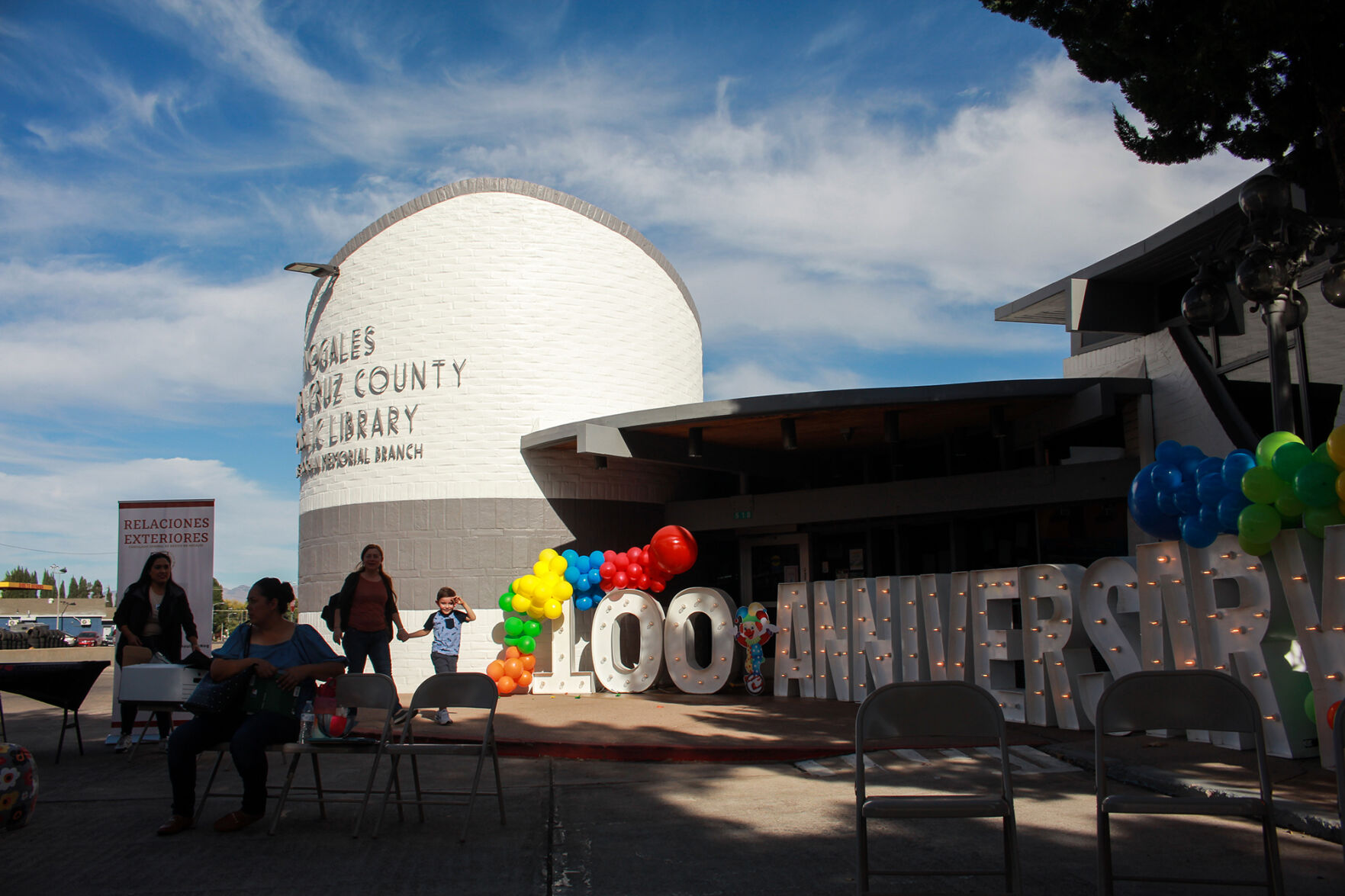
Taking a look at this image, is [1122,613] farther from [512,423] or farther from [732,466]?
[512,423]

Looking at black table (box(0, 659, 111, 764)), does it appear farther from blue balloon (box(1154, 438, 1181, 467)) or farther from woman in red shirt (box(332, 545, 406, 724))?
blue balloon (box(1154, 438, 1181, 467))

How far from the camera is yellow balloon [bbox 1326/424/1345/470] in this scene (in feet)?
18.7

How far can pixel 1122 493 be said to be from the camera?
11.0 metres

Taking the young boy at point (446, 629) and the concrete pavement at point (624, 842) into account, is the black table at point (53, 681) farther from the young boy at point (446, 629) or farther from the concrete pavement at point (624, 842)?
the young boy at point (446, 629)

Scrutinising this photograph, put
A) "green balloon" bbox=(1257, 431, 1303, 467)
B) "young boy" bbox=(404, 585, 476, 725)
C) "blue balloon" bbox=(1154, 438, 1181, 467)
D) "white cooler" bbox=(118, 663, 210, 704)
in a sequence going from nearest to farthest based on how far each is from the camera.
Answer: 1. "green balloon" bbox=(1257, 431, 1303, 467)
2. "white cooler" bbox=(118, 663, 210, 704)
3. "blue balloon" bbox=(1154, 438, 1181, 467)
4. "young boy" bbox=(404, 585, 476, 725)

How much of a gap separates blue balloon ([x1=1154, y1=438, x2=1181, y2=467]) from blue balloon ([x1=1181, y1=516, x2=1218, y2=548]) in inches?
19.8

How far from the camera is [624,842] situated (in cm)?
485

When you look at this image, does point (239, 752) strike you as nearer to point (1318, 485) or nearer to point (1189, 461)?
point (1318, 485)

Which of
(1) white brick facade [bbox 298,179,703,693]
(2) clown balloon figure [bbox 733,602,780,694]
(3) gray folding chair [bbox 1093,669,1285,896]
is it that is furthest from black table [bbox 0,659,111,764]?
(3) gray folding chair [bbox 1093,669,1285,896]

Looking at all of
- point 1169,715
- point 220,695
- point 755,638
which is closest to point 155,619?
point 220,695

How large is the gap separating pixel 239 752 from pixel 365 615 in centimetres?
335

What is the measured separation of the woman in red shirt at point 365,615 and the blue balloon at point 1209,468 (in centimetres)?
635

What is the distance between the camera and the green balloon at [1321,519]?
598cm

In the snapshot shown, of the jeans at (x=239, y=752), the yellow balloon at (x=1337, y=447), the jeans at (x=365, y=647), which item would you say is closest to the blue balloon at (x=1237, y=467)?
the yellow balloon at (x=1337, y=447)
